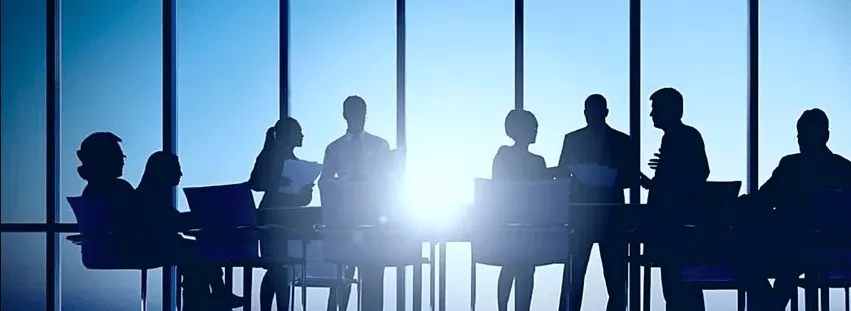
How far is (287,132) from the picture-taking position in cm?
545

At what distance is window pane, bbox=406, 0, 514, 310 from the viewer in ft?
20.6

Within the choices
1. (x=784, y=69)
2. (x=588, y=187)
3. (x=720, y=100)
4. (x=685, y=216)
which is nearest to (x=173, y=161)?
(x=588, y=187)

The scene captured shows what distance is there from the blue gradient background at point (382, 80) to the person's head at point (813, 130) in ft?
4.73

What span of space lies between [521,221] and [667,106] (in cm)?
102

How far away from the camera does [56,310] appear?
6.97m

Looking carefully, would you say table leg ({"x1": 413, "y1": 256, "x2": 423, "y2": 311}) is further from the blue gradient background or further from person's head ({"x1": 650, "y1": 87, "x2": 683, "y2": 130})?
person's head ({"x1": 650, "y1": 87, "x2": 683, "y2": 130})

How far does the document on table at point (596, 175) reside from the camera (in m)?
A: 5.05

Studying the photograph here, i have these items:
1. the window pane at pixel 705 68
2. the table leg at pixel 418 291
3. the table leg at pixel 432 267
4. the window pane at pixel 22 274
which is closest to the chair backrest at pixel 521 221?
the table leg at pixel 432 267

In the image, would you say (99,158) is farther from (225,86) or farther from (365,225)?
(225,86)

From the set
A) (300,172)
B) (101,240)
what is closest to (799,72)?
(300,172)

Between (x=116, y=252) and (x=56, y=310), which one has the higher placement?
(x=116, y=252)

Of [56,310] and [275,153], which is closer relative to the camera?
[275,153]

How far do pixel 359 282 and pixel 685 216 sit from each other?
1.65 metres

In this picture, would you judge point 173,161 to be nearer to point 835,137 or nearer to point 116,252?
point 116,252
